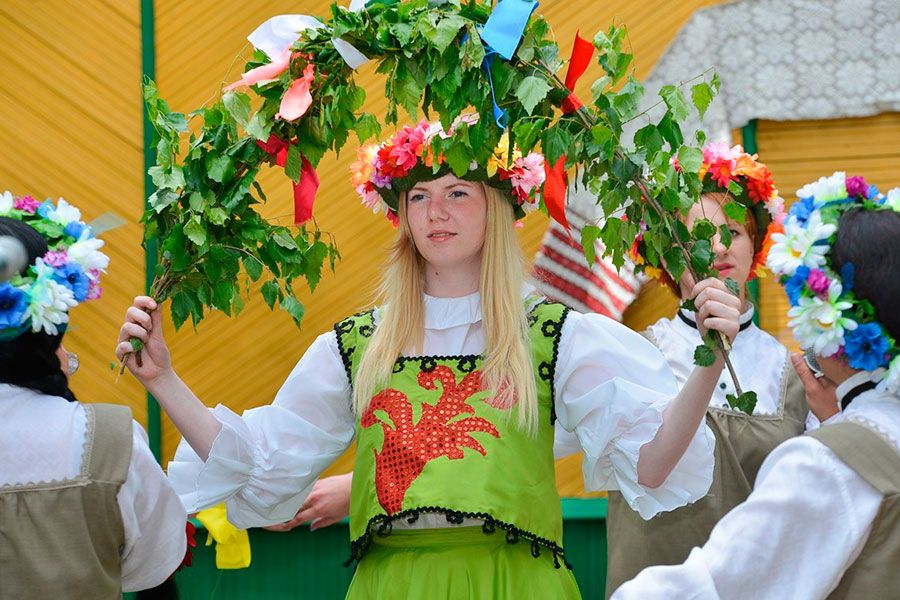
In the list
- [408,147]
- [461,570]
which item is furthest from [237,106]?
[461,570]

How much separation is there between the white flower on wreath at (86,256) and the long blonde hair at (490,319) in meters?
0.69

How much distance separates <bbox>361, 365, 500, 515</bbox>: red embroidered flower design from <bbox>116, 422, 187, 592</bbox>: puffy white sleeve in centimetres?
51

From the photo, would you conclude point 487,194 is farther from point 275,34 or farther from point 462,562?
point 462,562

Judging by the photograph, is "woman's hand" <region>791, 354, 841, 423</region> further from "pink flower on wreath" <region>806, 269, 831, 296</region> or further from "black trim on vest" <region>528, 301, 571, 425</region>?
"pink flower on wreath" <region>806, 269, 831, 296</region>

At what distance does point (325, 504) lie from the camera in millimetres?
4277

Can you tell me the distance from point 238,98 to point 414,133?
19.1 inches

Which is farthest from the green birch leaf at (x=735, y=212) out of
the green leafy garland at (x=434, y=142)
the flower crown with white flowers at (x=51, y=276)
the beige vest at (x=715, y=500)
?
the flower crown with white flowers at (x=51, y=276)

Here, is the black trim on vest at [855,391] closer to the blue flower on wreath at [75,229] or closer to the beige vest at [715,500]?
the beige vest at [715,500]

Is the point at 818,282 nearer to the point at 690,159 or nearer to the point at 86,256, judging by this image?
the point at 690,159

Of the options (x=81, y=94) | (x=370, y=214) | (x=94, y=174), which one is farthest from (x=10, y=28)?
(x=370, y=214)

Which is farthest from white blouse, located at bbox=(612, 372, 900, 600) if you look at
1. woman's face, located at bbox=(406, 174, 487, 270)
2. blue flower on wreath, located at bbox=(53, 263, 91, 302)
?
blue flower on wreath, located at bbox=(53, 263, 91, 302)

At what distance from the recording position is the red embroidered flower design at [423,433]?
2.87 meters

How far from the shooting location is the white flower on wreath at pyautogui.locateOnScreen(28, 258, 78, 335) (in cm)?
269

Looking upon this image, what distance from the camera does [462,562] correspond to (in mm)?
2840
